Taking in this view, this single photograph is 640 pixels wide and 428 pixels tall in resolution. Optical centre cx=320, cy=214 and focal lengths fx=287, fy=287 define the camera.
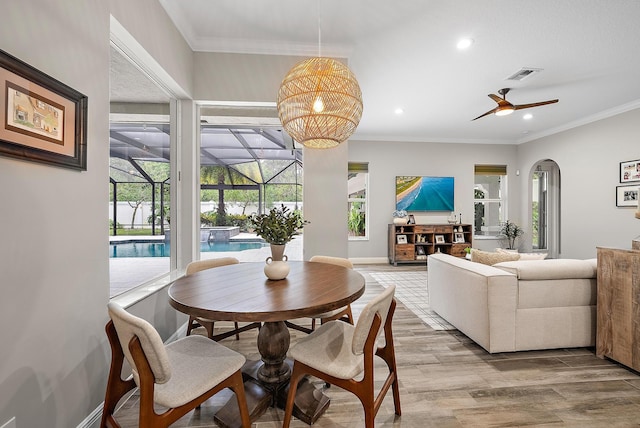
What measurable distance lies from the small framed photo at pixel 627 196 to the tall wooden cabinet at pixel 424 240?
2.37 m

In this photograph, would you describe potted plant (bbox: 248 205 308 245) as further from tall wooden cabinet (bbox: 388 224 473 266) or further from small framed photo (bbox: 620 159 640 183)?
small framed photo (bbox: 620 159 640 183)

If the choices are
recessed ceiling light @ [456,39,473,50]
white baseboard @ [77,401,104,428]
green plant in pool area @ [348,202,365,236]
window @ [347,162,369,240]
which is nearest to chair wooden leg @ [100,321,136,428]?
white baseboard @ [77,401,104,428]

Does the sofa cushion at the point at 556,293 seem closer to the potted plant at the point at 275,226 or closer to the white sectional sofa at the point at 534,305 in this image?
the white sectional sofa at the point at 534,305

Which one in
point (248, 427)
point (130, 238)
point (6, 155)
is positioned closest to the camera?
point (6, 155)

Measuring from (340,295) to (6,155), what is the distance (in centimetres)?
149

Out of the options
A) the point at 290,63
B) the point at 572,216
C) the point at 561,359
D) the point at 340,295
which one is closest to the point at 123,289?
the point at 340,295

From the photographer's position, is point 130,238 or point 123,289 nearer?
point 123,289

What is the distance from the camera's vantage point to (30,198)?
1.20 metres

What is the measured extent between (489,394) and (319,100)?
7.19 ft

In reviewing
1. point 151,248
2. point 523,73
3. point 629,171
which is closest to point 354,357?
point 151,248

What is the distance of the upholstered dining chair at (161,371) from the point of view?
1.07m

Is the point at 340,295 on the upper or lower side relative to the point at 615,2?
lower

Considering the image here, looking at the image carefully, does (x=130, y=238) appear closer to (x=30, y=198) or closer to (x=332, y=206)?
(x=30, y=198)

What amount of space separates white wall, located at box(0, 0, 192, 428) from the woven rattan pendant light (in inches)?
42.9
